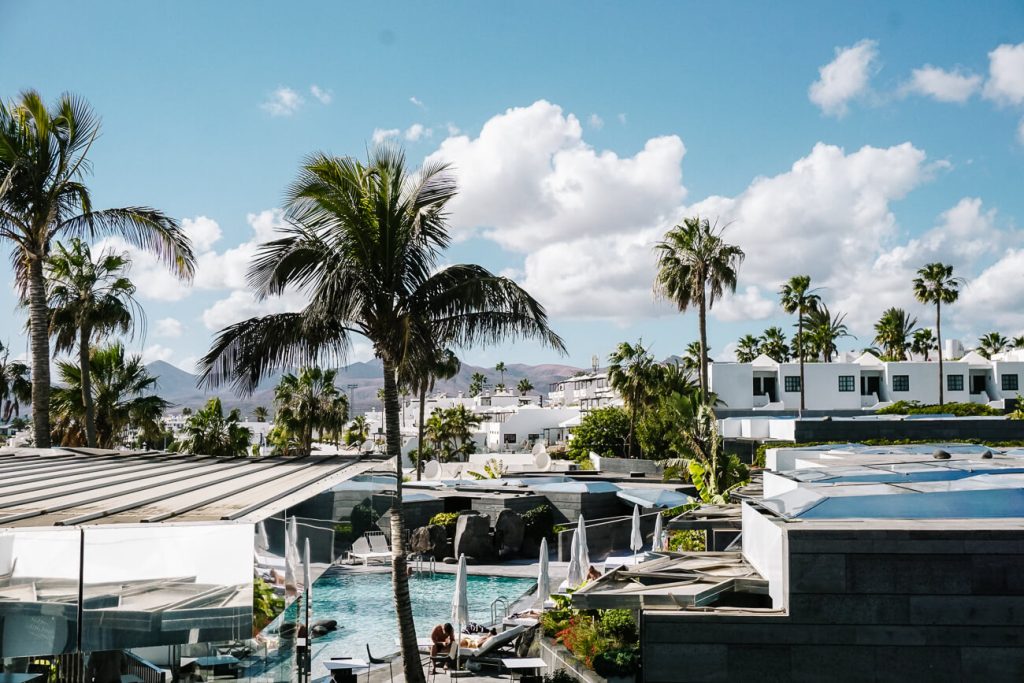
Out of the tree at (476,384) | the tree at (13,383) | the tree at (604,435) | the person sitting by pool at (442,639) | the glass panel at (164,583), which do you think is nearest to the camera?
the glass panel at (164,583)

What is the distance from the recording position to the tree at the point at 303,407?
52812mm

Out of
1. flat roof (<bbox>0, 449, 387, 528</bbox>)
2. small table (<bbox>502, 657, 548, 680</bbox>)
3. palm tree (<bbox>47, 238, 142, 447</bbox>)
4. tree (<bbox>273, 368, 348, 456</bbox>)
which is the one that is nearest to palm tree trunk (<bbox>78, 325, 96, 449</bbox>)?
palm tree (<bbox>47, 238, 142, 447</bbox>)

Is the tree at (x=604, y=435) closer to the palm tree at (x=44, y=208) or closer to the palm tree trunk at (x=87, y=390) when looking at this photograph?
the palm tree trunk at (x=87, y=390)

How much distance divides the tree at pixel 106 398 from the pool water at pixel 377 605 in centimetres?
1093

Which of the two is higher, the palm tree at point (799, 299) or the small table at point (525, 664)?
the palm tree at point (799, 299)

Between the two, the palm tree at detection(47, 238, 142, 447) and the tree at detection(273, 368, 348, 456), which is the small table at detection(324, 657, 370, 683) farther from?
the tree at detection(273, 368, 348, 456)

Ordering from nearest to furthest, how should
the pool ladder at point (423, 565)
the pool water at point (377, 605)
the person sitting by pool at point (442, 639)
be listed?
the pool water at point (377, 605), the person sitting by pool at point (442, 639), the pool ladder at point (423, 565)

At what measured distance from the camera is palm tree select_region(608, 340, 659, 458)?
45.0 meters

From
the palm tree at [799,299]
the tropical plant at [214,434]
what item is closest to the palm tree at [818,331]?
the palm tree at [799,299]

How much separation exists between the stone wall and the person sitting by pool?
7795mm

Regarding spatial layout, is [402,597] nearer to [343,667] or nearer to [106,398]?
[343,667]

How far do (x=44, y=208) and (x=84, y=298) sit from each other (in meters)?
10.0

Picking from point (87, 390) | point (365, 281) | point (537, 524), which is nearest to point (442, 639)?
point (365, 281)

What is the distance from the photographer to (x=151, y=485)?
7.12 m
